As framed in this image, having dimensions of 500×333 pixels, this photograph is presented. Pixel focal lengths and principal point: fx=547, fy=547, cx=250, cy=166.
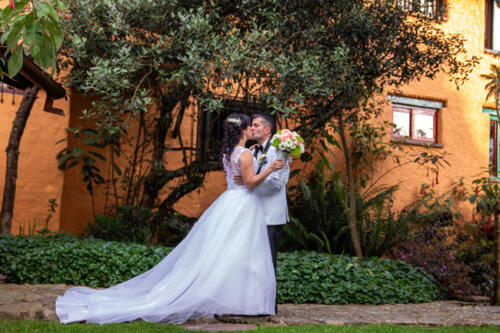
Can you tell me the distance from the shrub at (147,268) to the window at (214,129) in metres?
2.34

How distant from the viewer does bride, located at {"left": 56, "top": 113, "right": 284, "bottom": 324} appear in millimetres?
4688

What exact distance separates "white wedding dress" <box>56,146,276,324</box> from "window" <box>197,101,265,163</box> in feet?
11.2

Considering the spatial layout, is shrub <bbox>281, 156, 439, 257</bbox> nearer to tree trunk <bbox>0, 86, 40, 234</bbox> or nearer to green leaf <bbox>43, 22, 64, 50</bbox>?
tree trunk <bbox>0, 86, 40, 234</bbox>

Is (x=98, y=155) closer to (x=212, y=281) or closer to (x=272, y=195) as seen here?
(x=272, y=195)

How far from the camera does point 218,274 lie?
476 cm

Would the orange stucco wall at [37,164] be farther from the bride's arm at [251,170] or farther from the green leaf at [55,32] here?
the green leaf at [55,32]

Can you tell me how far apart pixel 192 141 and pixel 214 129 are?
71 centimetres

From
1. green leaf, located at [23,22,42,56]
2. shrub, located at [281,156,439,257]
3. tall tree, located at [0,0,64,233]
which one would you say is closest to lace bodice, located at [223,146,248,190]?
tall tree, located at [0,0,64,233]

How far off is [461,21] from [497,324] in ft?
28.3

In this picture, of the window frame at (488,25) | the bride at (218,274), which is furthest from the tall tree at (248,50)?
the window frame at (488,25)

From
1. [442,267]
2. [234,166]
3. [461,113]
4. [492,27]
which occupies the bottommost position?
[442,267]

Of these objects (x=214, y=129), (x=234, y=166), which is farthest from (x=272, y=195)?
(x=214, y=129)

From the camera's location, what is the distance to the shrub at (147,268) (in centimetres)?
669

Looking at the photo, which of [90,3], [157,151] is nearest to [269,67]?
[90,3]
